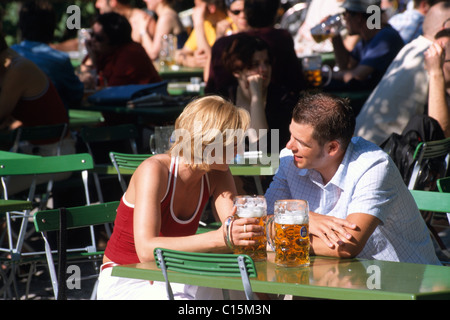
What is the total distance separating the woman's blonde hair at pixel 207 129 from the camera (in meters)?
2.64

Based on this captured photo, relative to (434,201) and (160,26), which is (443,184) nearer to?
(434,201)

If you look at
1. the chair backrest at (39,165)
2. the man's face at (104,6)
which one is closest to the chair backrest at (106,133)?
the chair backrest at (39,165)

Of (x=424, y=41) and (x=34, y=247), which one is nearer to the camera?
(x=424, y=41)

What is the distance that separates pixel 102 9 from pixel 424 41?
519cm

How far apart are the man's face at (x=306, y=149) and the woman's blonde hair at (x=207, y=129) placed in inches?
7.6

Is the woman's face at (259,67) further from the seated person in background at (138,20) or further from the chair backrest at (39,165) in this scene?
the seated person in background at (138,20)

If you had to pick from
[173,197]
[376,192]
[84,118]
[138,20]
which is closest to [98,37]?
[84,118]

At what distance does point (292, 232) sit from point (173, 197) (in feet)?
1.92

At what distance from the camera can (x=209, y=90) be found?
5230 mm

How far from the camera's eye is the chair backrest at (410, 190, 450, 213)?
3.01m

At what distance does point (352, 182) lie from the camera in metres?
2.64

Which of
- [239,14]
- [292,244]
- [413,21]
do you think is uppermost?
[239,14]

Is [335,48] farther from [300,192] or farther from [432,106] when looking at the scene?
[300,192]

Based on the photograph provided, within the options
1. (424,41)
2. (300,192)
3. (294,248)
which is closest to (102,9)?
(424,41)
